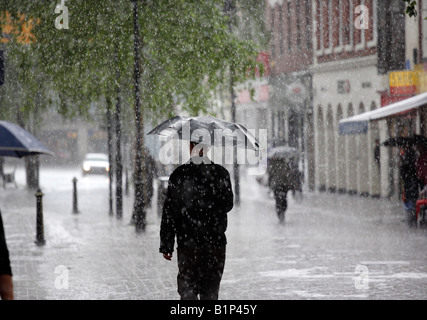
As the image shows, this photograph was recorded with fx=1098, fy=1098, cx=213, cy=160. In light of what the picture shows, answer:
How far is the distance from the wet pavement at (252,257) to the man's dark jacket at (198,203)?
332 centimetres

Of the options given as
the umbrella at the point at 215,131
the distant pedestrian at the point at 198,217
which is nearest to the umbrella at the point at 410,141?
the umbrella at the point at 215,131

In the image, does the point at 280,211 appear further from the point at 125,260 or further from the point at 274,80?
the point at 274,80

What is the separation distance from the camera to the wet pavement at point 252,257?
11836 millimetres

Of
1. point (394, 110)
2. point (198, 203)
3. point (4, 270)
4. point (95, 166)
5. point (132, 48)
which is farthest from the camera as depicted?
point (95, 166)

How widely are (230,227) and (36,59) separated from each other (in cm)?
518

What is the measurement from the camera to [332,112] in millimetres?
40375

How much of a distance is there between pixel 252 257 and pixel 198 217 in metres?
7.56

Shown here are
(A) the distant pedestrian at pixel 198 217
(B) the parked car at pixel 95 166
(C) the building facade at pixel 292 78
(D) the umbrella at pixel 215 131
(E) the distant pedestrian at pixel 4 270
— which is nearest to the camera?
(E) the distant pedestrian at pixel 4 270

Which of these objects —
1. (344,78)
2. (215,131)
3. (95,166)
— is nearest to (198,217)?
(215,131)

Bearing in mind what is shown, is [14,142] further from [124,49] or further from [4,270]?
[124,49]

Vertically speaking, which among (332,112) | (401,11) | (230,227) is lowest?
(230,227)

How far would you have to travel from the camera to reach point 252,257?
15477mm

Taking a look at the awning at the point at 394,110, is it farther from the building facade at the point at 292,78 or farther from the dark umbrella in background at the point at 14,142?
the dark umbrella in background at the point at 14,142
